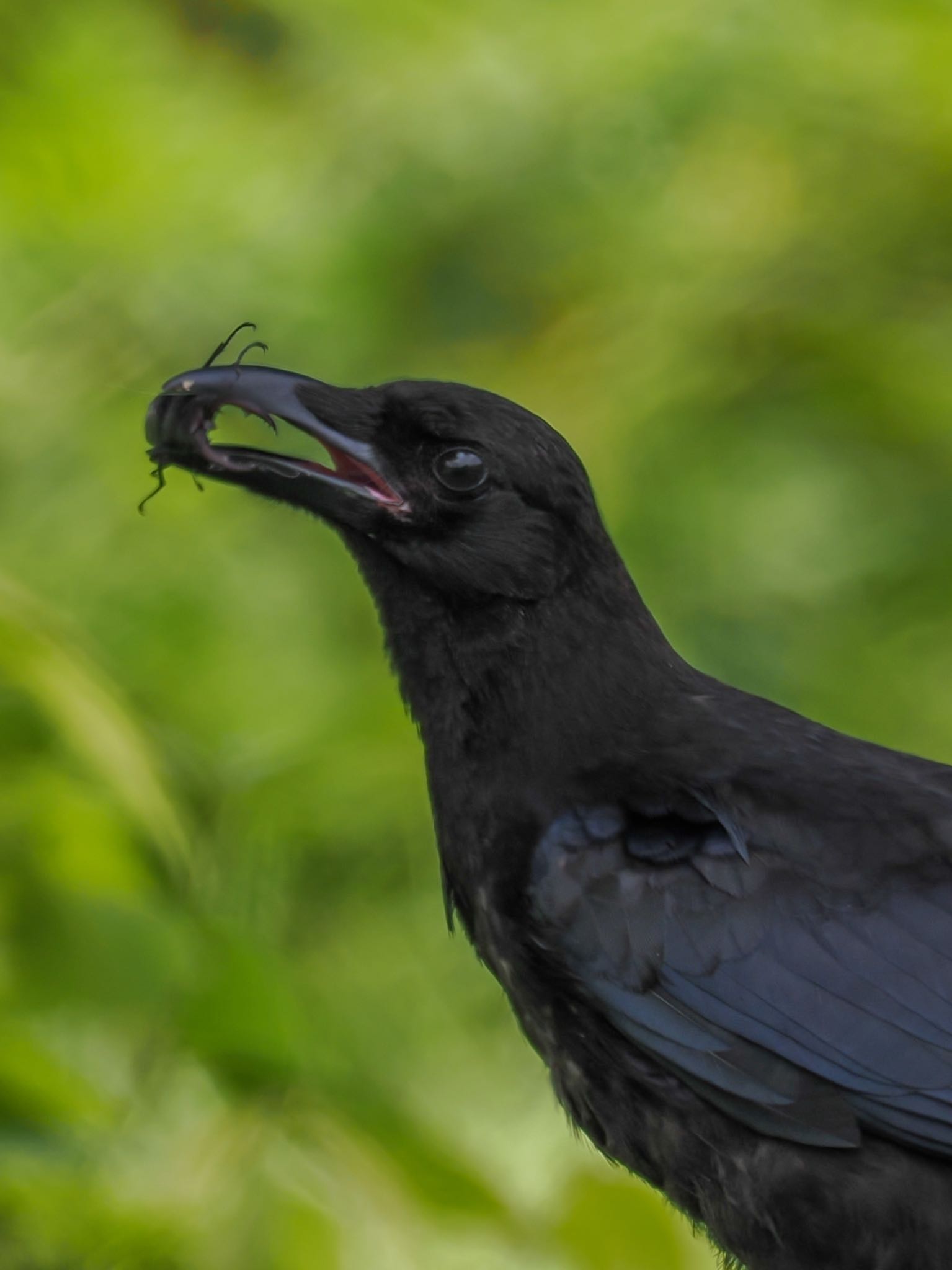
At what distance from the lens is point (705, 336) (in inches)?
173

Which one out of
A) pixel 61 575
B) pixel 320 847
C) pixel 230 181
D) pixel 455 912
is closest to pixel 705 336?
pixel 230 181

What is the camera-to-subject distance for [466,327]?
453 centimetres

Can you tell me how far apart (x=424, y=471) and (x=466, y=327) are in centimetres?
217

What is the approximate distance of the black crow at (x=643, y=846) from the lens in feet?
6.99

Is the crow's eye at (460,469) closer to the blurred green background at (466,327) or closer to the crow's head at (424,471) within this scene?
the crow's head at (424,471)

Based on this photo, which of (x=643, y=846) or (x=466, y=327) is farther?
(x=466, y=327)

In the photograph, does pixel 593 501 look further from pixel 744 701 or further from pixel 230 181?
pixel 230 181

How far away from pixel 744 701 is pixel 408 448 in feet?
1.92

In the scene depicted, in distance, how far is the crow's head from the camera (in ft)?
7.83

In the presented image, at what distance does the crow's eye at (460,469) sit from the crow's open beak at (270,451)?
2.6 inches

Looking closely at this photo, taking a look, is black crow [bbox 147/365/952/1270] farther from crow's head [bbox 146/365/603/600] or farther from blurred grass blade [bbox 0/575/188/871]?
blurred grass blade [bbox 0/575/188/871]

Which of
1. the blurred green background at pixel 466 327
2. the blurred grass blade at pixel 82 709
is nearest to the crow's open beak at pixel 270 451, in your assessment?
the blurred grass blade at pixel 82 709

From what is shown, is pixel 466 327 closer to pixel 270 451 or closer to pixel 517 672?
pixel 270 451

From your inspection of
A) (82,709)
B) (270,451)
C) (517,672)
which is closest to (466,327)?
(270,451)
